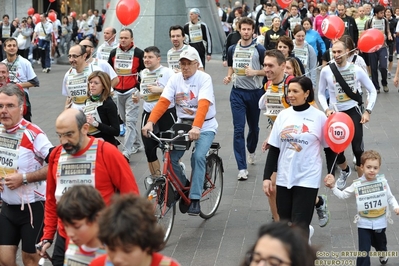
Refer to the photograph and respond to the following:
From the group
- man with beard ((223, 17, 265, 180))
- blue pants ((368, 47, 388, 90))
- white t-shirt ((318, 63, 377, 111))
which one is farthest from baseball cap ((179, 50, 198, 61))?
blue pants ((368, 47, 388, 90))

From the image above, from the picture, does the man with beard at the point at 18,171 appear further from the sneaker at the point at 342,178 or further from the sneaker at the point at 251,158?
the sneaker at the point at 251,158

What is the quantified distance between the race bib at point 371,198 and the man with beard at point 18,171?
2.63 metres

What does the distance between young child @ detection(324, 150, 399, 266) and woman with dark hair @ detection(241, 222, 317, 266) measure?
3618 millimetres

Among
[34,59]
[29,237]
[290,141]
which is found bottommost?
[34,59]

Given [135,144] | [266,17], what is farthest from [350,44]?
[266,17]

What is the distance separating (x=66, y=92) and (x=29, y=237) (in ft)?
14.6

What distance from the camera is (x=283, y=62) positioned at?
328 inches

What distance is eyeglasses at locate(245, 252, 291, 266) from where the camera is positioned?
3.18m

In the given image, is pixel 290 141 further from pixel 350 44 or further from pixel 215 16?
pixel 215 16

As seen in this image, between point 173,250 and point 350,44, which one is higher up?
point 350,44

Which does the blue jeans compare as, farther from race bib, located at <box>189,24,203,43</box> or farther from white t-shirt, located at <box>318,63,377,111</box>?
race bib, located at <box>189,24,203,43</box>

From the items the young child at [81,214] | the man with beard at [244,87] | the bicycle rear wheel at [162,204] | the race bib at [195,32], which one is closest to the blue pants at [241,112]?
the man with beard at [244,87]

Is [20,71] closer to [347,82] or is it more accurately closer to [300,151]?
[347,82]

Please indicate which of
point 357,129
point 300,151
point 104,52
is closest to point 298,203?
point 300,151
